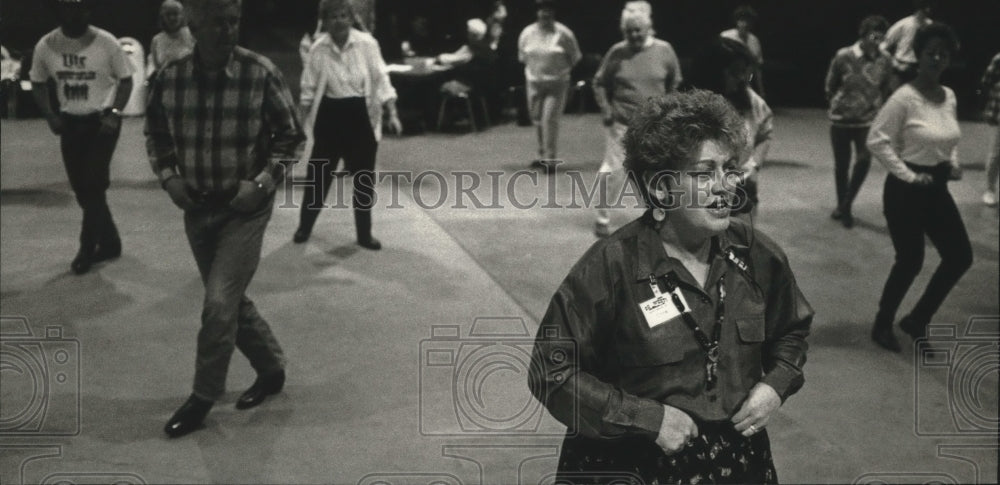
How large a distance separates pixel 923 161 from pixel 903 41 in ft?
19.3

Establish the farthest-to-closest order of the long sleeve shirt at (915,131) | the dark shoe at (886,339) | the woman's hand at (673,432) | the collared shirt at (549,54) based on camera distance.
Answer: the collared shirt at (549,54)
the dark shoe at (886,339)
the long sleeve shirt at (915,131)
the woman's hand at (673,432)

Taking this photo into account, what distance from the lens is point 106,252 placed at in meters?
6.83

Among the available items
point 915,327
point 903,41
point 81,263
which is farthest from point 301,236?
point 903,41

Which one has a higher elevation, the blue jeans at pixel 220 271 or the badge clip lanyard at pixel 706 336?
the badge clip lanyard at pixel 706 336

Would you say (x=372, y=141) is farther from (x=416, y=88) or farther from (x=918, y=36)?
(x=416, y=88)

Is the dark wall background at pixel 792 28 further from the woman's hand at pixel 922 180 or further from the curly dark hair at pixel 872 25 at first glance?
the woman's hand at pixel 922 180

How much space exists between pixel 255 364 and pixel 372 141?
2.73m

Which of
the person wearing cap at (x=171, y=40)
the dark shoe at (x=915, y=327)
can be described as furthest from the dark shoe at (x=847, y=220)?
the person wearing cap at (x=171, y=40)

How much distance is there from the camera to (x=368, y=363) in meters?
5.11

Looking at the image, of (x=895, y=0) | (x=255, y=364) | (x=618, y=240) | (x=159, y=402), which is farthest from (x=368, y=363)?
(x=895, y=0)

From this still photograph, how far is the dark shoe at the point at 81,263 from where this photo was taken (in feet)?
Answer: 21.3

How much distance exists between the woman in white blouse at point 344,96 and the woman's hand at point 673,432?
5060 millimetres

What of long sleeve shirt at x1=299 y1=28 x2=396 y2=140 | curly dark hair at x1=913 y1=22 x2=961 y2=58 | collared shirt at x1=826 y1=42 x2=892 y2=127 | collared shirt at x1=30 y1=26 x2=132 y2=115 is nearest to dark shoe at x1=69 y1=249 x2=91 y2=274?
collared shirt at x1=30 y1=26 x2=132 y2=115

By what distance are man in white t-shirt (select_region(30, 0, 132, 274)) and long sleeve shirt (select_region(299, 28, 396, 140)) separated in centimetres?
121
